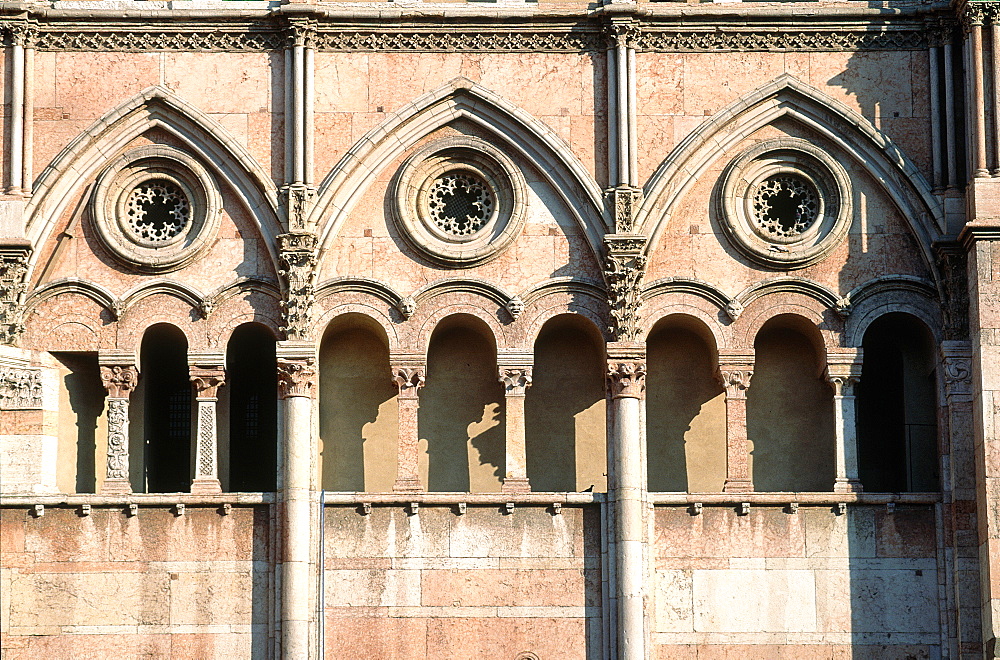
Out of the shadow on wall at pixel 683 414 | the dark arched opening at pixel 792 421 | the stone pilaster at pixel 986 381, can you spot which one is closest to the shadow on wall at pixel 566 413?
the shadow on wall at pixel 683 414

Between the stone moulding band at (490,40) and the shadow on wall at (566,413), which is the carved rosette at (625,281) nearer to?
the shadow on wall at (566,413)

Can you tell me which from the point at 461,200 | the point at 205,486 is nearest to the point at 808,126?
the point at 461,200

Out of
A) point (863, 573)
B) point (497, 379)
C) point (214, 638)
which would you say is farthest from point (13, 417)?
point (863, 573)

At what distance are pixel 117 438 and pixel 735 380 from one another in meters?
8.78

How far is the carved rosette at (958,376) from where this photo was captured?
1214 inches

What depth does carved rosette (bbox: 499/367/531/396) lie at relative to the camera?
31.2 meters

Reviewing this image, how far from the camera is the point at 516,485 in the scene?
3094cm

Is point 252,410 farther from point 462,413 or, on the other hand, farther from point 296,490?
point 462,413

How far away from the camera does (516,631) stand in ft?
99.8

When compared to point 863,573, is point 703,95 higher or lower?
higher

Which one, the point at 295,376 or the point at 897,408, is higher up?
the point at 295,376

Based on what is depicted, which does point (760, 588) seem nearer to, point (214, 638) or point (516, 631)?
point (516, 631)

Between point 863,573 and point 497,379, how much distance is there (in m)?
5.87

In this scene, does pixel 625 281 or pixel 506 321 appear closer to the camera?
pixel 625 281
